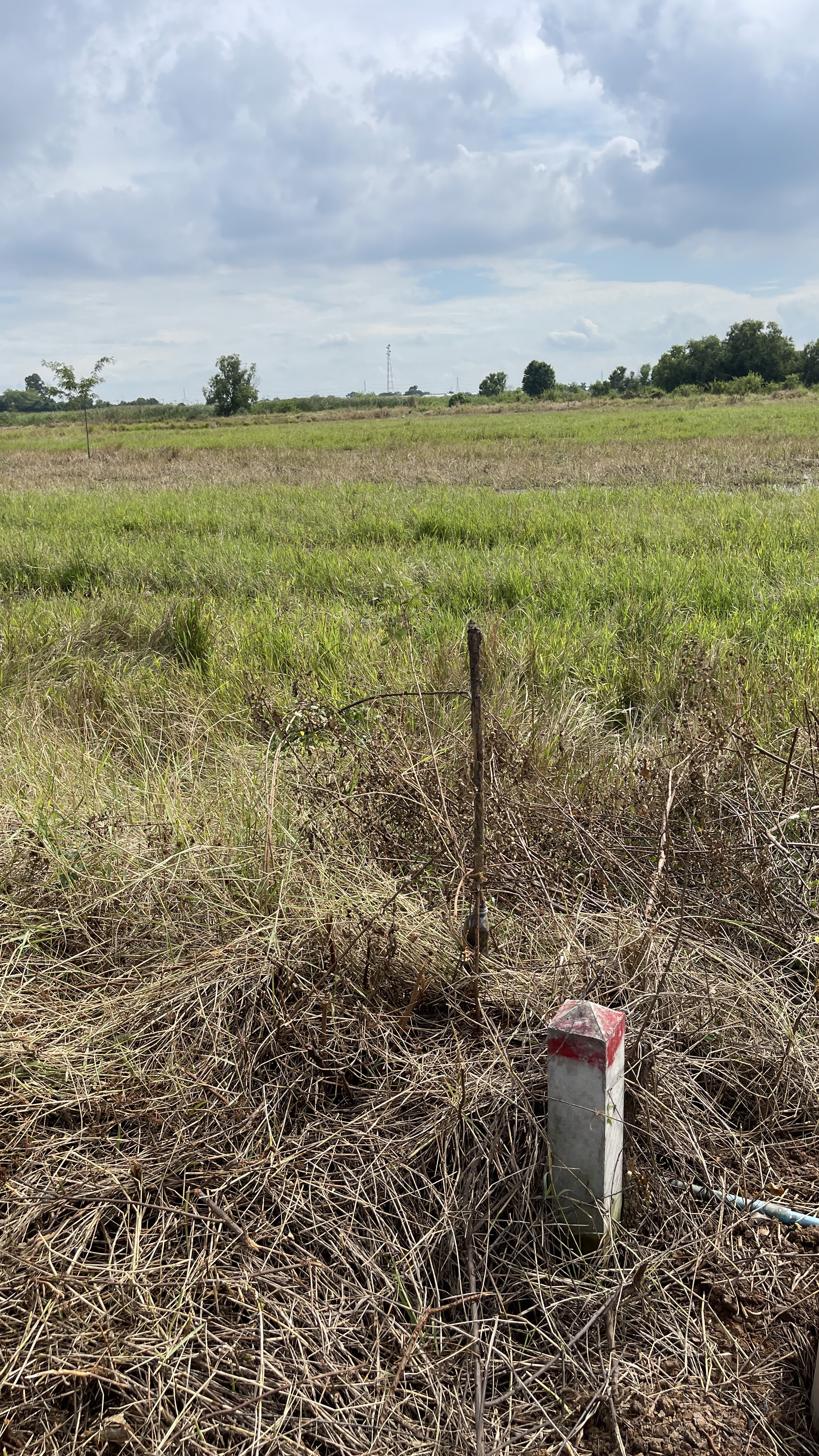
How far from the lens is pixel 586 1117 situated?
160cm

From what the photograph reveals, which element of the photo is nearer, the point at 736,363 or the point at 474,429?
the point at 474,429

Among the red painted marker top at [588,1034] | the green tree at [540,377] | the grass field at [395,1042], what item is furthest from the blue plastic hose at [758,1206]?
the green tree at [540,377]

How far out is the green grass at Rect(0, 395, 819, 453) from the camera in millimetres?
24750

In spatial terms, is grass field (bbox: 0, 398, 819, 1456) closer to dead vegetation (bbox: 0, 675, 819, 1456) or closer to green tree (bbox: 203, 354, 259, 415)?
dead vegetation (bbox: 0, 675, 819, 1456)

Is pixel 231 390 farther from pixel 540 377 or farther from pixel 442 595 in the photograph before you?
pixel 442 595

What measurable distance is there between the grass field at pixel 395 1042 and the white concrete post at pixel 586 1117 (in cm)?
8

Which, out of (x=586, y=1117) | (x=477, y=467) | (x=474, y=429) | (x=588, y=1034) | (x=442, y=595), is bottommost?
(x=586, y=1117)

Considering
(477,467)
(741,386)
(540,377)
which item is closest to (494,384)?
(540,377)

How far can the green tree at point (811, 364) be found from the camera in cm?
6700

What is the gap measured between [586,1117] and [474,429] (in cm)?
3471

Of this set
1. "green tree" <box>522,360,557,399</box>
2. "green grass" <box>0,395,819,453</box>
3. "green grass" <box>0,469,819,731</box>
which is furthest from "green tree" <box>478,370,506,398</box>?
"green grass" <box>0,469,819,731</box>

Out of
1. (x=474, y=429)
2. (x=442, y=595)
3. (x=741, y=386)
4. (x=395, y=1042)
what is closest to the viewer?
(x=395, y=1042)

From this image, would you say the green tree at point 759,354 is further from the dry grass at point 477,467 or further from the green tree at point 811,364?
the dry grass at point 477,467

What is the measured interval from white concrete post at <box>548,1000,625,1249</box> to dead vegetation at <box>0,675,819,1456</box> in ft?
0.29
